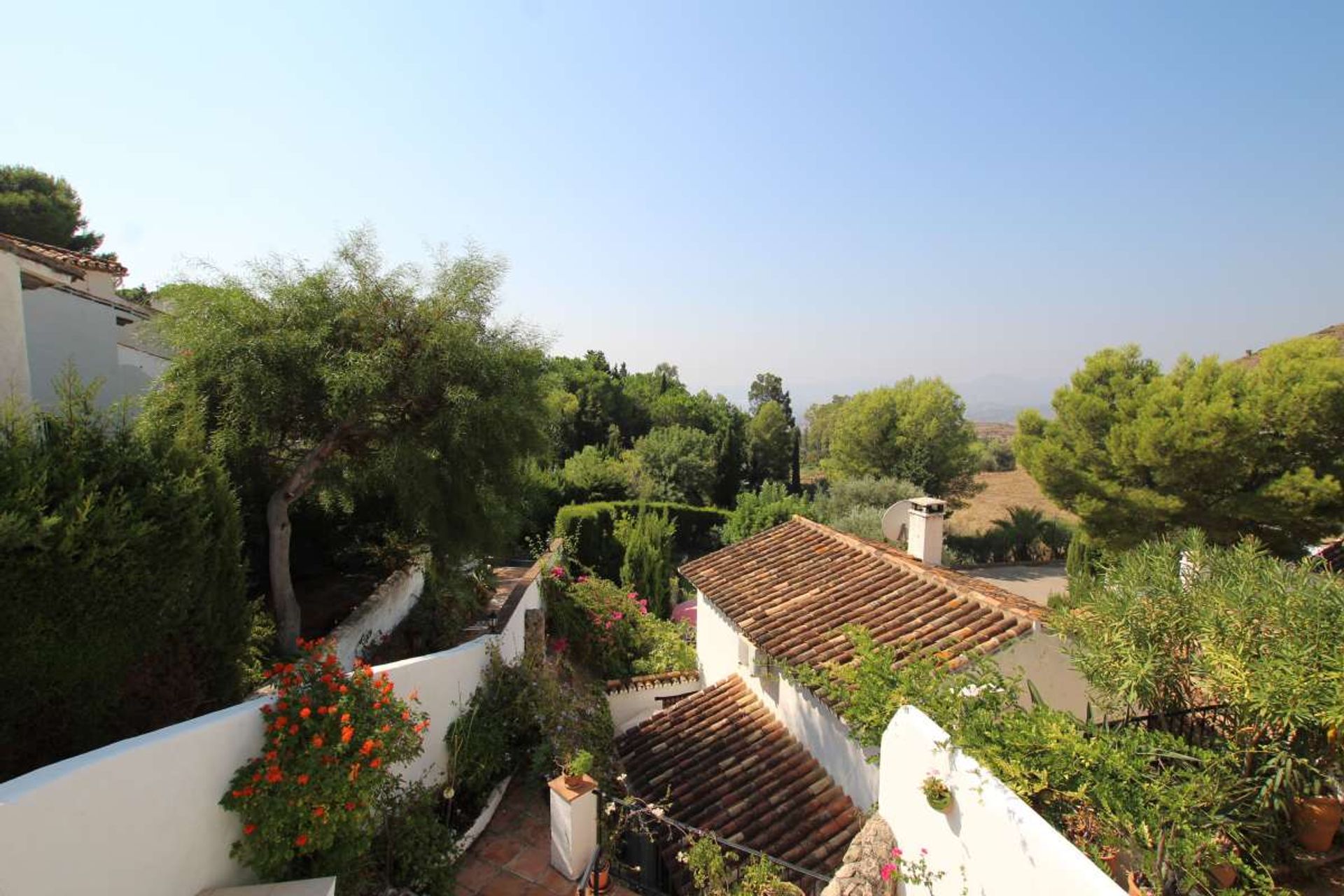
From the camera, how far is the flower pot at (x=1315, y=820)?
450 centimetres

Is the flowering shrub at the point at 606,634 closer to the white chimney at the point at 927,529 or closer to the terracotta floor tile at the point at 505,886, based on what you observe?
the white chimney at the point at 927,529

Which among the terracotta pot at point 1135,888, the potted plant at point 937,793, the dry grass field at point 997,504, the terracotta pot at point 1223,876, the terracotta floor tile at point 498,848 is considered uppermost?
the potted plant at point 937,793

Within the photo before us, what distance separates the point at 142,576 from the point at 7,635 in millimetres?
681

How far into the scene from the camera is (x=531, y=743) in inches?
272

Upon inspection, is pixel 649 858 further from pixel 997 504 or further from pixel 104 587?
pixel 997 504

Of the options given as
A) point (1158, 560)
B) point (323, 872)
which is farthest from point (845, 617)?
point (323, 872)

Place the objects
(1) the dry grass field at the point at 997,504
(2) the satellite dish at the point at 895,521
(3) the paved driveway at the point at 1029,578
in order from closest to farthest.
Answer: (2) the satellite dish at the point at 895,521, (3) the paved driveway at the point at 1029,578, (1) the dry grass field at the point at 997,504

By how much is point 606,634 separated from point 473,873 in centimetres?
682

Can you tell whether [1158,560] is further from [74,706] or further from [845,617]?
[74,706]

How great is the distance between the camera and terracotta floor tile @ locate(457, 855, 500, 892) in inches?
201

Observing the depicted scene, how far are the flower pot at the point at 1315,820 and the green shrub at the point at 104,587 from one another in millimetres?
7865

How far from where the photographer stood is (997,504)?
3472 centimetres

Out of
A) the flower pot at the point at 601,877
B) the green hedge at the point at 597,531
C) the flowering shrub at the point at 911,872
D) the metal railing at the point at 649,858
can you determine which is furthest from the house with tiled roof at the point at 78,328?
the green hedge at the point at 597,531

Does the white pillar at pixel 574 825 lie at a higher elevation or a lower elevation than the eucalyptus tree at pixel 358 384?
lower
